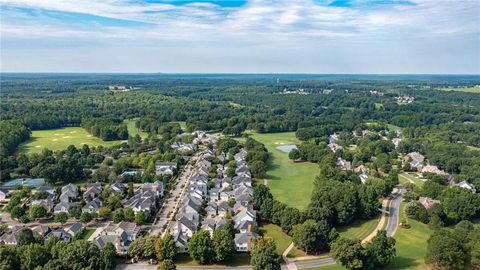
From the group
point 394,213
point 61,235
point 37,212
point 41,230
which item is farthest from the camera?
point 394,213

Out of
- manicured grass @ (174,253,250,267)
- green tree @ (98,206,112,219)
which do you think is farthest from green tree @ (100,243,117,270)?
green tree @ (98,206,112,219)

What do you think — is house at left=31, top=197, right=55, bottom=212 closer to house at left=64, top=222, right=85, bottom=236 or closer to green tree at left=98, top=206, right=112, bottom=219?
house at left=64, top=222, right=85, bottom=236

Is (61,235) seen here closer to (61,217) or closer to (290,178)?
(61,217)

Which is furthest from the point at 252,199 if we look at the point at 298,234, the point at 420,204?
the point at 420,204

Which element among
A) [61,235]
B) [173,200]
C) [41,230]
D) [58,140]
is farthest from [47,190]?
[58,140]

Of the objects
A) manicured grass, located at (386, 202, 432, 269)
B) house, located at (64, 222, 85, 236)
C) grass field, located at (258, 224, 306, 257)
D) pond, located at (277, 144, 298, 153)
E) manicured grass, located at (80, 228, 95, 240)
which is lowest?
manicured grass, located at (80, 228, 95, 240)

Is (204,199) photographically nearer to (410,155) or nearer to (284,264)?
(284,264)
